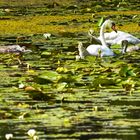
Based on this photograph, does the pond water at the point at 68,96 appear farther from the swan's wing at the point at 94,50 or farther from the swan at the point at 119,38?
the swan at the point at 119,38

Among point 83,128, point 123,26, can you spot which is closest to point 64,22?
point 123,26

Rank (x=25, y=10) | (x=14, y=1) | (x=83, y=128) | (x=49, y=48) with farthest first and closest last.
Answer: (x=14, y=1) → (x=25, y=10) → (x=49, y=48) → (x=83, y=128)

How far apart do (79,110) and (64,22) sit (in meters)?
11.0

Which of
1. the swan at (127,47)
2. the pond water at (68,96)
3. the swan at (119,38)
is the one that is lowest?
the pond water at (68,96)

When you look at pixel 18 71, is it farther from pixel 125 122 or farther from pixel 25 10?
pixel 25 10

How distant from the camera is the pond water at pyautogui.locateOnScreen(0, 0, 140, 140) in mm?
7449

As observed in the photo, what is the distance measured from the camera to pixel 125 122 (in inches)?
303

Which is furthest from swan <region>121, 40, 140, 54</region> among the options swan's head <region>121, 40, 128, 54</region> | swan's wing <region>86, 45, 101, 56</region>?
swan's wing <region>86, 45, 101, 56</region>

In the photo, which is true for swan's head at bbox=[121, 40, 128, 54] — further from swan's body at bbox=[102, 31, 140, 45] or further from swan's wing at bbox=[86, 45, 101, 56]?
swan's wing at bbox=[86, 45, 101, 56]

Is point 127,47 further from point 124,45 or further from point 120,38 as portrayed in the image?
point 120,38

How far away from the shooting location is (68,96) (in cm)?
905

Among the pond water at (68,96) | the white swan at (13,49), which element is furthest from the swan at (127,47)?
the white swan at (13,49)

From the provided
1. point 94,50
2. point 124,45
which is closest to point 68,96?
point 94,50

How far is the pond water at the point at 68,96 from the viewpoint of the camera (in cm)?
745
